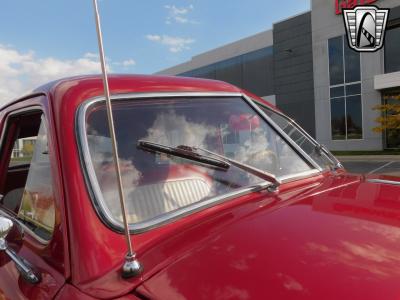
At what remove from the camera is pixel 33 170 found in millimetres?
2096

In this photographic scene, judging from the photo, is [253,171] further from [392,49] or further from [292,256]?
[392,49]

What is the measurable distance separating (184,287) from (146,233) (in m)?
0.41

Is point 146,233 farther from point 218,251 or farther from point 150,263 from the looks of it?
point 218,251

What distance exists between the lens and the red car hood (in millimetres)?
1001

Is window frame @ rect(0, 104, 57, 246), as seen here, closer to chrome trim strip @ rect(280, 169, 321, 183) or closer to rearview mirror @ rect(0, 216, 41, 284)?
rearview mirror @ rect(0, 216, 41, 284)

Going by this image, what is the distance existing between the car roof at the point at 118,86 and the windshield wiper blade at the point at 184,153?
258 millimetres

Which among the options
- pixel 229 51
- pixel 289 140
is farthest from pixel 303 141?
pixel 229 51

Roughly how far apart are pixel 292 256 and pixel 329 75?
28.7 m

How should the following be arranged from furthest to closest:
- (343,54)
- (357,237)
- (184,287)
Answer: (343,54), (357,237), (184,287)

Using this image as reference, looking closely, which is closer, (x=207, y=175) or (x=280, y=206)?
(x=280, y=206)

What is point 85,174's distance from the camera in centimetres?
152

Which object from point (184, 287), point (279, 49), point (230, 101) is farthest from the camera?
point (279, 49)

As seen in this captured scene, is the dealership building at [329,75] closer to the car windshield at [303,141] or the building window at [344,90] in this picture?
the building window at [344,90]

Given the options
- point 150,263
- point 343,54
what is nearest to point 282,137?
point 150,263
